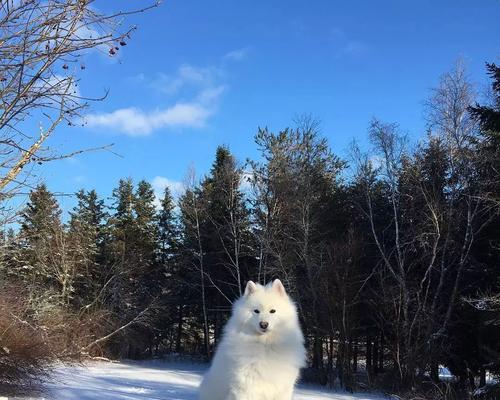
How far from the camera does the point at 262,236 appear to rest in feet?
95.6

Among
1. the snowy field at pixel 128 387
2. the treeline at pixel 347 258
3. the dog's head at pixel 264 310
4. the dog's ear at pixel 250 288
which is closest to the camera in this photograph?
the dog's head at pixel 264 310

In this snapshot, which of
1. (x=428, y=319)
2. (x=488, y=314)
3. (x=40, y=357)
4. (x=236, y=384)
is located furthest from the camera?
(x=428, y=319)

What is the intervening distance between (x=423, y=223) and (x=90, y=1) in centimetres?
2301

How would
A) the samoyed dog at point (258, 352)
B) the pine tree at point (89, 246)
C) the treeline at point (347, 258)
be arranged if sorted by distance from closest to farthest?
the samoyed dog at point (258, 352) < the treeline at point (347, 258) < the pine tree at point (89, 246)

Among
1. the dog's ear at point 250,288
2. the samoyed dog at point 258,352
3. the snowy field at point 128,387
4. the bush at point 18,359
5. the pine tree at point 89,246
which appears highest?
the pine tree at point 89,246

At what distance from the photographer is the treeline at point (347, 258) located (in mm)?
23656

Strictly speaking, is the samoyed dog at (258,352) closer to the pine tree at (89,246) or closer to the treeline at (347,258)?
the treeline at (347,258)

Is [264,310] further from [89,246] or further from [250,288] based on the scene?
[89,246]

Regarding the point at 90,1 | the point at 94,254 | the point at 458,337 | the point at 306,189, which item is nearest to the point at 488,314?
the point at 458,337

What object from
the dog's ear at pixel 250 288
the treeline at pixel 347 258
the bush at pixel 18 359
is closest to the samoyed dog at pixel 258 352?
the dog's ear at pixel 250 288

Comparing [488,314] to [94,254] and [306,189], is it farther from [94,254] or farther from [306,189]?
[94,254]

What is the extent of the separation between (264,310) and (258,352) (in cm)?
49

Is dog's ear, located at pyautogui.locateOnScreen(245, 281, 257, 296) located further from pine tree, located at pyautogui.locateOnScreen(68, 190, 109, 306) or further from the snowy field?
pine tree, located at pyautogui.locateOnScreen(68, 190, 109, 306)

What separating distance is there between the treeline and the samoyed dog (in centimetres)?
1266
